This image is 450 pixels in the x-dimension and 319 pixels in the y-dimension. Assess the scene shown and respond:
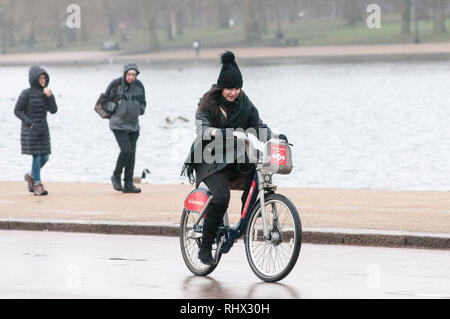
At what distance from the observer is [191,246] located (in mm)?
9984

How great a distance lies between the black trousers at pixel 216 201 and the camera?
9.40m

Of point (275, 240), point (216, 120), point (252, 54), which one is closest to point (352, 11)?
point (252, 54)

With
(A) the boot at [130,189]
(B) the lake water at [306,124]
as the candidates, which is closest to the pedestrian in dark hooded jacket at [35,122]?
(A) the boot at [130,189]

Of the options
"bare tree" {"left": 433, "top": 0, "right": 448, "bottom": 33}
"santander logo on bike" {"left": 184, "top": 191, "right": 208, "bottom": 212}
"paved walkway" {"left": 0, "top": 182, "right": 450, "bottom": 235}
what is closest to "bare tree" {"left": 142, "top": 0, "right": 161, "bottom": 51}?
"bare tree" {"left": 433, "top": 0, "right": 448, "bottom": 33}

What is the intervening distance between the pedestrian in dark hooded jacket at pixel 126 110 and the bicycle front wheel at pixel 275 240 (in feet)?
23.2

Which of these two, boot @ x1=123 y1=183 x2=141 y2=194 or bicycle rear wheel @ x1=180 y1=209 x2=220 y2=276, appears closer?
bicycle rear wheel @ x1=180 y1=209 x2=220 y2=276

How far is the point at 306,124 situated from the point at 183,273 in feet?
134

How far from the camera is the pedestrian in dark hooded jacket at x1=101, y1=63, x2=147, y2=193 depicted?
1628cm

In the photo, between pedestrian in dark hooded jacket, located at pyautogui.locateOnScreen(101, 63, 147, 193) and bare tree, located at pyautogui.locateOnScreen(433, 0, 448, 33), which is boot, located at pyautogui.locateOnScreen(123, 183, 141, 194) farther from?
bare tree, located at pyautogui.locateOnScreen(433, 0, 448, 33)

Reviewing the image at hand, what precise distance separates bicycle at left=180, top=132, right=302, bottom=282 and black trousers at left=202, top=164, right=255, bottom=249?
9 cm

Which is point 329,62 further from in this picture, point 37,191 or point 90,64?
point 37,191

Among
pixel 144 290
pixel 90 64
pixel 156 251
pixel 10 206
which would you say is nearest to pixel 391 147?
pixel 10 206

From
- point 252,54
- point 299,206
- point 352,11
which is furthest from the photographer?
point 352,11

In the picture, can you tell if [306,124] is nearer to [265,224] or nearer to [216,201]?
[216,201]
